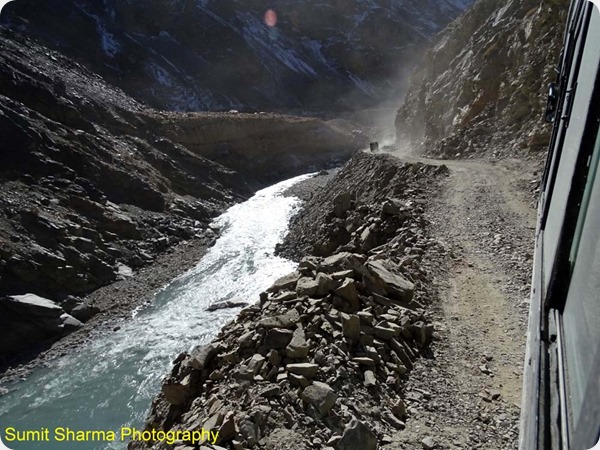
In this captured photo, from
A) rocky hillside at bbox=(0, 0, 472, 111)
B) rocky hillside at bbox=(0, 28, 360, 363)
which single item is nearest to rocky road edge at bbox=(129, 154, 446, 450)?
rocky hillside at bbox=(0, 28, 360, 363)

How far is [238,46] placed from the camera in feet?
204

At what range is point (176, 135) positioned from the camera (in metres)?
35.2

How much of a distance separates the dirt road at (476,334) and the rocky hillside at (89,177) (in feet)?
48.2

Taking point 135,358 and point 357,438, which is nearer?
point 357,438

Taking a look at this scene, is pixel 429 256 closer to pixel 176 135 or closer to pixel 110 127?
pixel 110 127

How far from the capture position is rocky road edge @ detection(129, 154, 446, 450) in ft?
15.3

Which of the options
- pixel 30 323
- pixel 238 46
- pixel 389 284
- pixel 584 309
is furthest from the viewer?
pixel 238 46

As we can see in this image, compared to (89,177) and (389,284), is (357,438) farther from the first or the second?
(89,177)

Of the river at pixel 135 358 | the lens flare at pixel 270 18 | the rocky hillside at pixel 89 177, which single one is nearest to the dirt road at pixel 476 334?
the river at pixel 135 358

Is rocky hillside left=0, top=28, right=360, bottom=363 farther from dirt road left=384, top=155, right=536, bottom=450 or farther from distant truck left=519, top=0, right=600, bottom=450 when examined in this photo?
distant truck left=519, top=0, right=600, bottom=450

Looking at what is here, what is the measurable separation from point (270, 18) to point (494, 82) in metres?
61.3

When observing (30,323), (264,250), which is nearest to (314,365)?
(30,323)

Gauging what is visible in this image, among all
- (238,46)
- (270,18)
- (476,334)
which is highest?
(270,18)

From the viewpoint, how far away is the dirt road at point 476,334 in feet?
15.6
